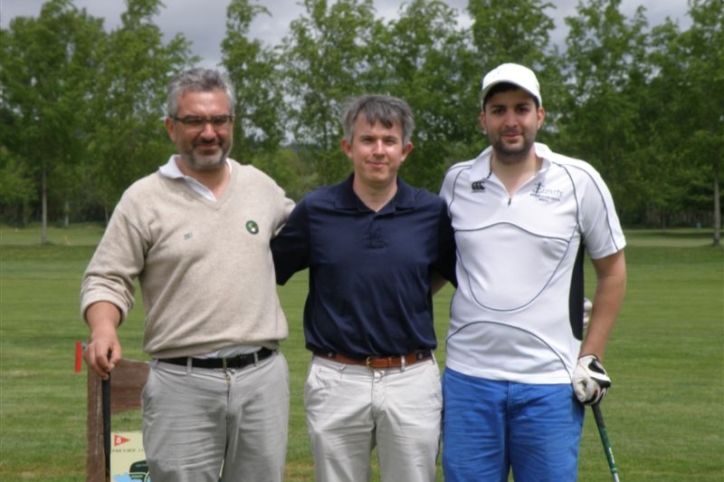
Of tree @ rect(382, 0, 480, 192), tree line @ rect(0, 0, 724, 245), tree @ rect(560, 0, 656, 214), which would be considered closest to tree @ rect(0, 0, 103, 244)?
tree line @ rect(0, 0, 724, 245)

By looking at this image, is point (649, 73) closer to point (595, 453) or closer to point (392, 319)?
point (595, 453)

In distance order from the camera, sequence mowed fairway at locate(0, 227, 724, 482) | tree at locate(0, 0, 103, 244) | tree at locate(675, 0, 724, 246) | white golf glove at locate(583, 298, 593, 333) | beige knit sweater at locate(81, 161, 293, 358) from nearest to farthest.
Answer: beige knit sweater at locate(81, 161, 293, 358)
white golf glove at locate(583, 298, 593, 333)
mowed fairway at locate(0, 227, 724, 482)
tree at locate(675, 0, 724, 246)
tree at locate(0, 0, 103, 244)

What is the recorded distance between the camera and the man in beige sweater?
16.2 ft

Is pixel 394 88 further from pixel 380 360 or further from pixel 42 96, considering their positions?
pixel 380 360

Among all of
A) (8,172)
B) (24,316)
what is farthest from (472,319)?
(8,172)

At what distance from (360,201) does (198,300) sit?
31.7 inches

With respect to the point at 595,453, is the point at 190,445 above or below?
above

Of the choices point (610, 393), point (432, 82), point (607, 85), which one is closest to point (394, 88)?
point (432, 82)

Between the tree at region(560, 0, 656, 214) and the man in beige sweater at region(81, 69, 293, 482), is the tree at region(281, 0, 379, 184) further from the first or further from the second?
the man in beige sweater at region(81, 69, 293, 482)

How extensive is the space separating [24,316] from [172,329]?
1695cm

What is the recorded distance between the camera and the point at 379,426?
5020 millimetres

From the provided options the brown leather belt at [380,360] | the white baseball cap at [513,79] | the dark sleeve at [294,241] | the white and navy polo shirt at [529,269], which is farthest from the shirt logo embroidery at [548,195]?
the dark sleeve at [294,241]

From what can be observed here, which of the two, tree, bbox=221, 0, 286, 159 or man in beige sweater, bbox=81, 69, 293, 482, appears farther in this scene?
tree, bbox=221, 0, 286, 159

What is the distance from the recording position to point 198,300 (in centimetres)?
493
